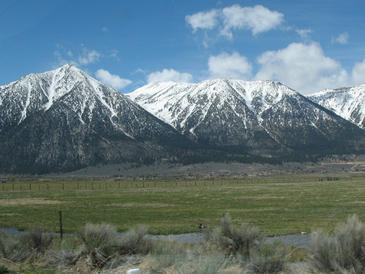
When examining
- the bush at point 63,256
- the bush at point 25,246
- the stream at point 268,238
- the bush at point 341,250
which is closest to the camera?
the bush at point 341,250

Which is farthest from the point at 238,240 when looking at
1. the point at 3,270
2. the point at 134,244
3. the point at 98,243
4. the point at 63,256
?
the point at 3,270

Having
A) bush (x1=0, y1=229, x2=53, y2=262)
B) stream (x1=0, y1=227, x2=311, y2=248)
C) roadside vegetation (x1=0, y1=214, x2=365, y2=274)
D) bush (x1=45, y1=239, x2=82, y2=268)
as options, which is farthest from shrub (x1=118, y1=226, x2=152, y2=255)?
stream (x1=0, y1=227, x2=311, y2=248)

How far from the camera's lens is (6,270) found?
14.1m

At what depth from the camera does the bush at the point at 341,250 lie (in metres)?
12.7

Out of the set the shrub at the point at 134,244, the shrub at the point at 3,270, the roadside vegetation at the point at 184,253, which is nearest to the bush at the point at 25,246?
the roadside vegetation at the point at 184,253

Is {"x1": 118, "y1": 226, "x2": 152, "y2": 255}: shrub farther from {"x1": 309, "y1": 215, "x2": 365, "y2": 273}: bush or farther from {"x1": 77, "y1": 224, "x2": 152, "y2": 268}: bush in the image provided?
{"x1": 309, "y1": 215, "x2": 365, "y2": 273}: bush

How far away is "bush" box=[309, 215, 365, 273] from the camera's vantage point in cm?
1273

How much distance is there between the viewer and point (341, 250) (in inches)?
503

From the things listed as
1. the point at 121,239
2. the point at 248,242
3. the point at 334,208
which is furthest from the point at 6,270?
the point at 334,208

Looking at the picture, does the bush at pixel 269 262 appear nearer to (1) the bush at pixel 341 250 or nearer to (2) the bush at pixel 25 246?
(1) the bush at pixel 341 250

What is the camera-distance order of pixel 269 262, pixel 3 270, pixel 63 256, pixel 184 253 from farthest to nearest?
pixel 184 253
pixel 63 256
pixel 3 270
pixel 269 262

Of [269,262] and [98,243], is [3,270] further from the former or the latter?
[269,262]

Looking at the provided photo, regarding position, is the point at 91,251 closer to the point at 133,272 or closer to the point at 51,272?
the point at 51,272

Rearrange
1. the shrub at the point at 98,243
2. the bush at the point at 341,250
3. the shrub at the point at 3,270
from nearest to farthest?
the bush at the point at 341,250, the shrub at the point at 3,270, the shrub at the point at 98,243
